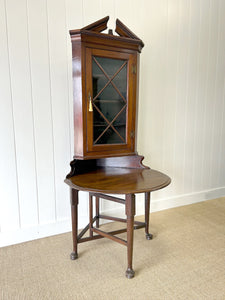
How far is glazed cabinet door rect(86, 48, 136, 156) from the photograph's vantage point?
173cm

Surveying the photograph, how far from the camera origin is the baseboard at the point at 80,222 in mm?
2057

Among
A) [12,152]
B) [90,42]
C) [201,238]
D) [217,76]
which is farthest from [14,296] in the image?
[217,76]

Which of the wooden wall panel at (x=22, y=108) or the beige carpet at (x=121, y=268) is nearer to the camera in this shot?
the beige carpet at (x=121, y=268)

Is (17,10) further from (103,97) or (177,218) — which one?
(177,218)

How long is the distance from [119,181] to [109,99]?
61 cm

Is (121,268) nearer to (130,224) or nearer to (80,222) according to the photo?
(130,224)

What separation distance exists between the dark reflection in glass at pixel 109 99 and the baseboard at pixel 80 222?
0.92 m

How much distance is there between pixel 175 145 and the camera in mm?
2742

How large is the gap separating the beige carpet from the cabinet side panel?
2.68ft

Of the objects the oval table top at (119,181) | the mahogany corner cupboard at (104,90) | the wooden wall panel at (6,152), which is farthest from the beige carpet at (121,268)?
the mahogany corner cupboard at (104,90)

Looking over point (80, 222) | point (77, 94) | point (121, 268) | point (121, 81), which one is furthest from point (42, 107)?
point (121, 268)

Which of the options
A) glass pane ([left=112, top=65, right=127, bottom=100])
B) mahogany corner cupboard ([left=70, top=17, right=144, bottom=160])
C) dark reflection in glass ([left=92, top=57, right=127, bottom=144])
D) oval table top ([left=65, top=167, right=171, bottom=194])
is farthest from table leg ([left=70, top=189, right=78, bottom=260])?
glass pane ([left=112, top=65, right=127, bottom=100])

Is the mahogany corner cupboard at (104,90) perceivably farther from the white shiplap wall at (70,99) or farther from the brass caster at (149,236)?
the brass caster at (149,236)

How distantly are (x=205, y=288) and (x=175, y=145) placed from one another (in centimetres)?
151
